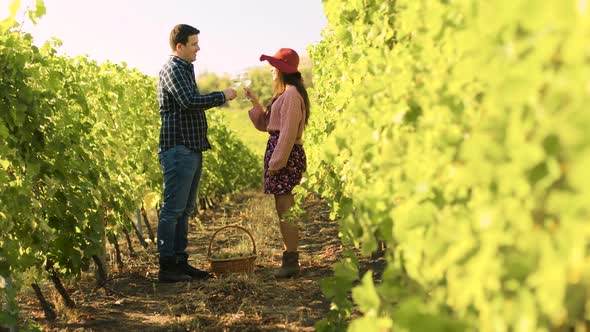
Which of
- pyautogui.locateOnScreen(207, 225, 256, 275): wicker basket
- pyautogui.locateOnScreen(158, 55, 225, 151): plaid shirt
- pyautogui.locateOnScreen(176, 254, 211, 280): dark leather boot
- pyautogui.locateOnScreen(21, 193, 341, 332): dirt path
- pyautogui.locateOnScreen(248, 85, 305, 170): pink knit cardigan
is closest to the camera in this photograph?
pyautogui.locateOnScreen(21, 193, 341, 332): dirt path

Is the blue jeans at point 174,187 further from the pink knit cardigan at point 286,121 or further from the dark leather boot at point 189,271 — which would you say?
the pink knit cardigan at point 286,121

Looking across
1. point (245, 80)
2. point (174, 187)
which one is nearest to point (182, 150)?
point (174, 187)

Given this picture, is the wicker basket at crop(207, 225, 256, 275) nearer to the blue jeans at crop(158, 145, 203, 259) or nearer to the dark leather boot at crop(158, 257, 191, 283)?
the dark leather boot at crop(158, 257, 191, 283)

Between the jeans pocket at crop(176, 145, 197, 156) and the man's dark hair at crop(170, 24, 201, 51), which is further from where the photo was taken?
the man's dark hair at crop(170, 24, 201, 51)

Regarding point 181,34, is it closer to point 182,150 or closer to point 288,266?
point 182,150

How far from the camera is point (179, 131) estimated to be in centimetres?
514

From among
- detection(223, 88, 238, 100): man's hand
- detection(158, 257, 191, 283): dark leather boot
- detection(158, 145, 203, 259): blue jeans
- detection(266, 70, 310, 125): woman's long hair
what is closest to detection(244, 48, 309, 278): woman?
detection(266, 70, 310, 125): woman's long hair

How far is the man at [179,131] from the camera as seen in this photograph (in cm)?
509

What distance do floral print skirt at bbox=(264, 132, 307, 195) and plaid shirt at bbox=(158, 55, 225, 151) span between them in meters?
0.55

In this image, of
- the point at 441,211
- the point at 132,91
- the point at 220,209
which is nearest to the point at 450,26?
the point at 441,211

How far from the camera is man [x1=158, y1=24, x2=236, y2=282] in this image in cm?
509

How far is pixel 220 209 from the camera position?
12141 mm

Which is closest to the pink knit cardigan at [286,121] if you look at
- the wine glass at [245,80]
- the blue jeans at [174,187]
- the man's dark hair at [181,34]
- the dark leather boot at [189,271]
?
the wine glass at [245,80]

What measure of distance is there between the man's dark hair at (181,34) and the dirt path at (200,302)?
76.7 inches
